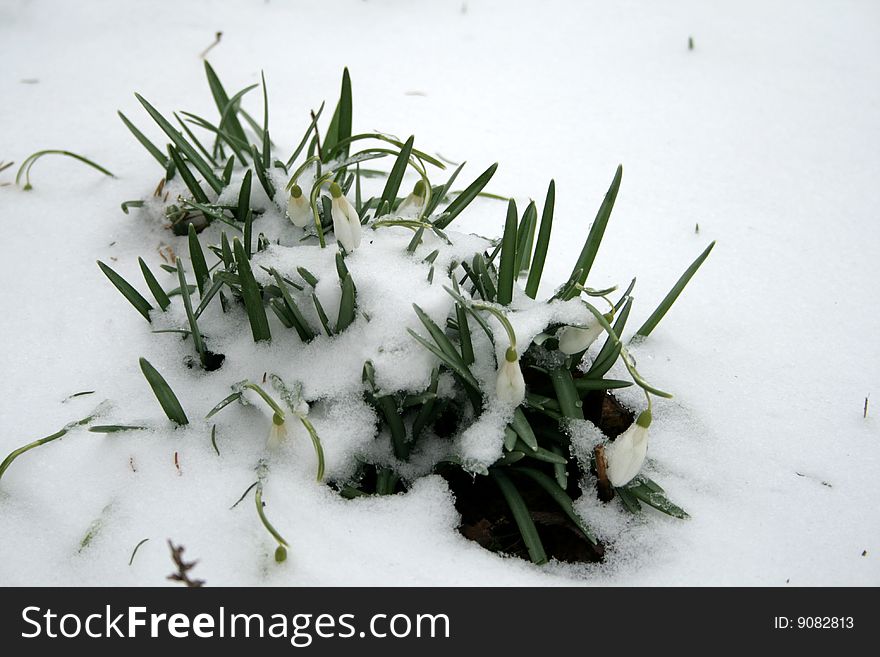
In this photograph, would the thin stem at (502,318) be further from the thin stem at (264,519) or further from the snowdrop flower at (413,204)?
the thin stem at (264,519)

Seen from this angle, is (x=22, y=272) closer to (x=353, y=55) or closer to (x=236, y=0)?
(x=353, y=55)

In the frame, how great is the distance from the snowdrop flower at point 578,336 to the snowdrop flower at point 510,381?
0.39 ft

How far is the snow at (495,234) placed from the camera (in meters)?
1.14

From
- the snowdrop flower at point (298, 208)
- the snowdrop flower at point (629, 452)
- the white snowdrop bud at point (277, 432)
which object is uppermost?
the snowdrop flower at point (298, 208)

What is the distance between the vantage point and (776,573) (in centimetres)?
112

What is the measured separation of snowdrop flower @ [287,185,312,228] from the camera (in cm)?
134

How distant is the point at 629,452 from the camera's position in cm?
112

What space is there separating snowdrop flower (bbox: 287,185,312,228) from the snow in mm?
78

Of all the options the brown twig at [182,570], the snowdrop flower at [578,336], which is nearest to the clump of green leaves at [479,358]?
the snowdrop flower at [578,336]

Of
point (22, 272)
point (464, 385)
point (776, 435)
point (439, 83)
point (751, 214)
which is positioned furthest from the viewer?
point (439, 83)

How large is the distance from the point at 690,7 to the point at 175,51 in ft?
5.61

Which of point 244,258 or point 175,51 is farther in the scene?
point 175,51

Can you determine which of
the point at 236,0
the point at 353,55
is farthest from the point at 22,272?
the point at 236,0

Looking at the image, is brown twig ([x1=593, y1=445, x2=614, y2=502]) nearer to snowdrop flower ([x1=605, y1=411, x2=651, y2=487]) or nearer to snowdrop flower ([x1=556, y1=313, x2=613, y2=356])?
snowdrop flower ([x1=605, y1=411, x2=651, y2=487])
